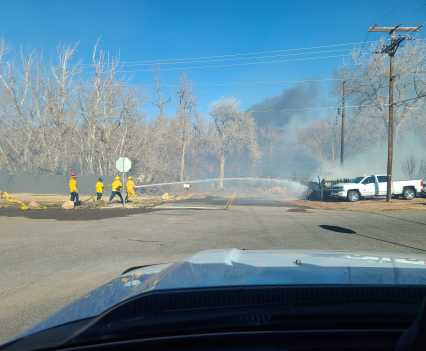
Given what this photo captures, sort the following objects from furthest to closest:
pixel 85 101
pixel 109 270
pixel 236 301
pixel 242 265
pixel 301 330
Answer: pixel 85 101, pixel 109 270, pixel 242 265, pixel 236 301, pixel 301 330

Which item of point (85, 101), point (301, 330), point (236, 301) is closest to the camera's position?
point (301, 330)

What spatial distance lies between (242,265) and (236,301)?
71cm

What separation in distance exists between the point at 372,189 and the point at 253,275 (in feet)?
88.5

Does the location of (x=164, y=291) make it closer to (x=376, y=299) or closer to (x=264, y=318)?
(x=264, y=318)

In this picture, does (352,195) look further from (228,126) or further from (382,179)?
(228,126)

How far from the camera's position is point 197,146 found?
71.8 meters

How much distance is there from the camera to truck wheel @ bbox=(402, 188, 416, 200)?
2673 centimetres

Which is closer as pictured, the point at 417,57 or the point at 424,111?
the point at 417,57

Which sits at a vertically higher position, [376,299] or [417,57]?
[417,57]

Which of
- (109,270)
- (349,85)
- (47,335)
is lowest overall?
(109,270)

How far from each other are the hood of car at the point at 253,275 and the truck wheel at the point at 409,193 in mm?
26574

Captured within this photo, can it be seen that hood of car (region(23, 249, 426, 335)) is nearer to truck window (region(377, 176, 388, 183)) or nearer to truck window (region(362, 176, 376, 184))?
truck window (region(362, 176, 376, 184))

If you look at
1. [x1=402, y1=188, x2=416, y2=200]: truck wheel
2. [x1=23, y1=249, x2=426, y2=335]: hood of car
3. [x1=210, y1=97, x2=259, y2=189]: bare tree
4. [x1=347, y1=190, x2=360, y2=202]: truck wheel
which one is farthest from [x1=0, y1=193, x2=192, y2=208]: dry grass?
[x1=210, y1=97, x2=259, y2=189]: bare tree

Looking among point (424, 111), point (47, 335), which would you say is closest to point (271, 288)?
point (47, 335)
